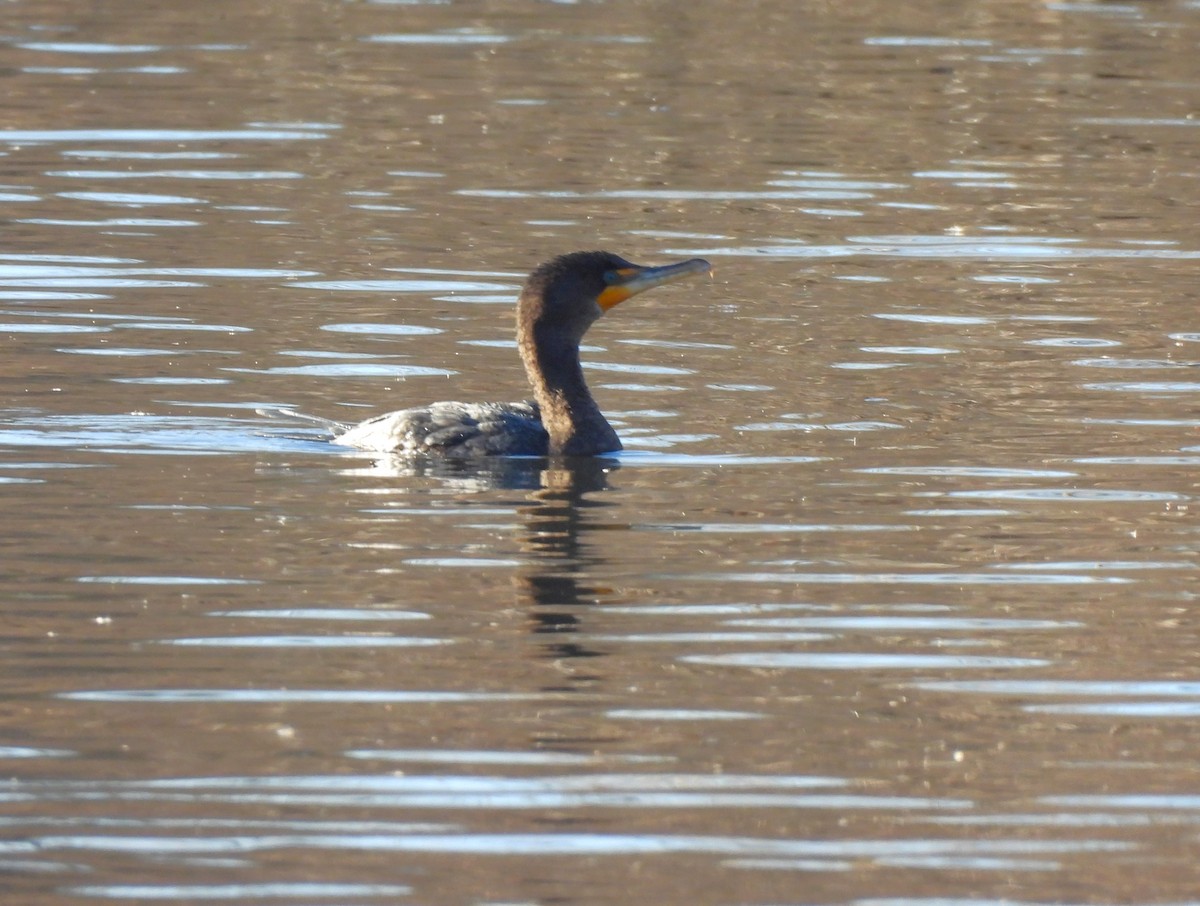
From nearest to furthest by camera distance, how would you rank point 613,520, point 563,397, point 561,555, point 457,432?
point 561,555 < point 613,520 < point 457,432 < point 563,397

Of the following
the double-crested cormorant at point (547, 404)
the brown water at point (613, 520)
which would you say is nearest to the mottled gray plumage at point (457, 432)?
the double-crested cormorant at point (547, 404)

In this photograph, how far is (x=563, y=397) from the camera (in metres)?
11.1

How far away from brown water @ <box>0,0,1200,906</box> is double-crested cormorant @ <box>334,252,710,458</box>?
20 centimetres

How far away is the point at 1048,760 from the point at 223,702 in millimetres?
2296

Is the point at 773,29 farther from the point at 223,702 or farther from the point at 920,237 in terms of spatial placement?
the point at 223,702

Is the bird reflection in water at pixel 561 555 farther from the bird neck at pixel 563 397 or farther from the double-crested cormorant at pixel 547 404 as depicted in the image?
the double-crested cormorant at pixel 547 404

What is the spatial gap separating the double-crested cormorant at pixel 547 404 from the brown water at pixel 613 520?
0.20 m

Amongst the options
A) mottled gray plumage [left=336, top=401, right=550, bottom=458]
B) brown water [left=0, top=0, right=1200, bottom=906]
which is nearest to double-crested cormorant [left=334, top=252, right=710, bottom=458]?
mottled gray plumage [left=336, top=401, right=550, bottom=458]

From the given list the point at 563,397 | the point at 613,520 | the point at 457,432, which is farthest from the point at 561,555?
the point at 563,397

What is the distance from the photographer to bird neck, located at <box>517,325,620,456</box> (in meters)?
10.9

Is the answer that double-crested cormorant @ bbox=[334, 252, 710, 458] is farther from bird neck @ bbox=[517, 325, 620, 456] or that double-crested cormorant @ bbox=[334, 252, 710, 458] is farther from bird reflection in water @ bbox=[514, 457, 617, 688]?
bird reflection in water @ bbox=[514, 457, 617, 688]

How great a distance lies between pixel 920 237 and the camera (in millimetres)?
17000

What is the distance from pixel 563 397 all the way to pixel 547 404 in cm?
9

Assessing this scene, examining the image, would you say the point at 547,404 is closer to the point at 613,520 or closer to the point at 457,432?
the point at 457,432
